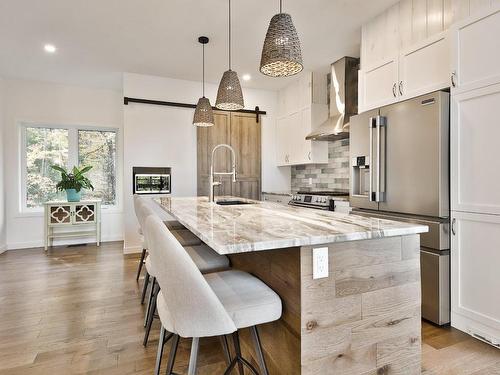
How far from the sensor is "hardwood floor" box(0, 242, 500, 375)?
185 cm

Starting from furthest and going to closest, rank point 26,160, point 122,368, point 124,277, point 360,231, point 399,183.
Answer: point 26,160, point 124,277, point 399,183, point 122,368, point 360,231

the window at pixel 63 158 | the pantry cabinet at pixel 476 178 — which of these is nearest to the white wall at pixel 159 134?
the window at pixel 63 158

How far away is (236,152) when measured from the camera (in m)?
5.26

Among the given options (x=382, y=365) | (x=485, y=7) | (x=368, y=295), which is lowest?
(x=382, y=365)

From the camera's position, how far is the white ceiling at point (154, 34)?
2.92m

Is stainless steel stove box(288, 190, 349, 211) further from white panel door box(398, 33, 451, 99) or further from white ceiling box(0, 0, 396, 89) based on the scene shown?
white ceiling box(0, 0, 396, 89)

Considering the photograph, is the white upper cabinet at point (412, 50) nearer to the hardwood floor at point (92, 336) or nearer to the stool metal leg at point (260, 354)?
the hardwood floor at point (92, 336)

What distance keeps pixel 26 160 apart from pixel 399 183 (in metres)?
5.57

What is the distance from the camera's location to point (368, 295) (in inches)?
54.6

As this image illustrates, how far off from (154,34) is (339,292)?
3.37 m

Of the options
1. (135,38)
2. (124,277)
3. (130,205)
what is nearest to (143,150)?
(130,205)

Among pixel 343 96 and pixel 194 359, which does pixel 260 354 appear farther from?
pixel 343 96

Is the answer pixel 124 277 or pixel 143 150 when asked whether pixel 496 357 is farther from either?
pixel 143 150

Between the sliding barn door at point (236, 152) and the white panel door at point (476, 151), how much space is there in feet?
11.2
